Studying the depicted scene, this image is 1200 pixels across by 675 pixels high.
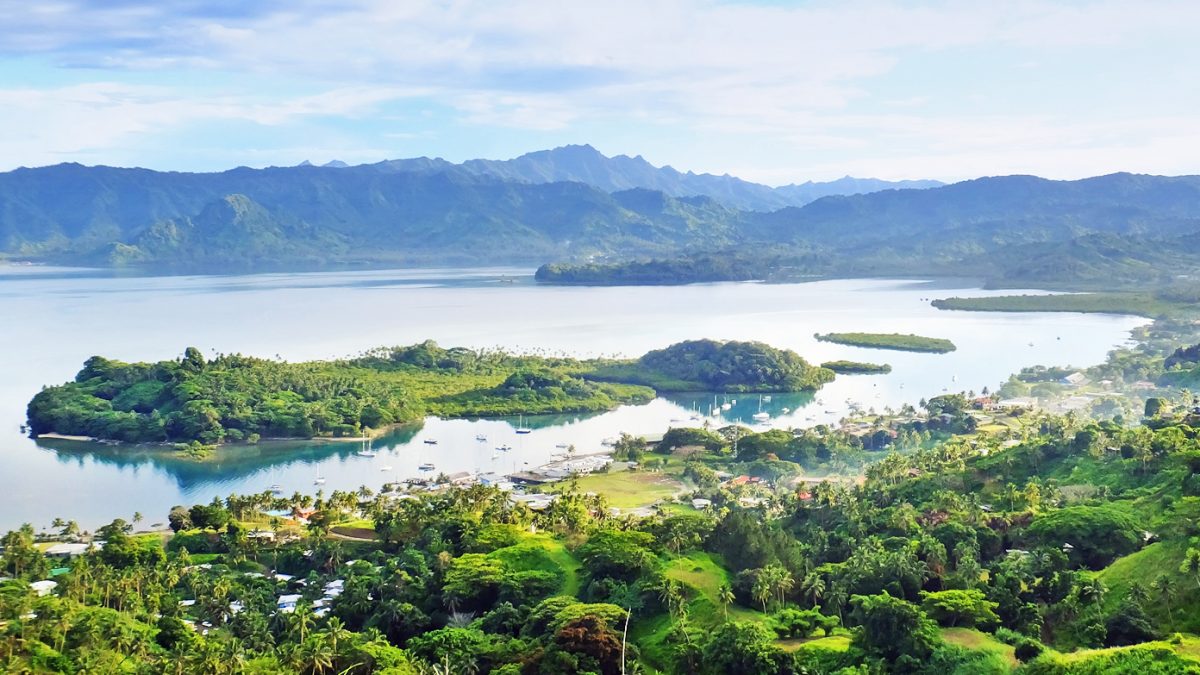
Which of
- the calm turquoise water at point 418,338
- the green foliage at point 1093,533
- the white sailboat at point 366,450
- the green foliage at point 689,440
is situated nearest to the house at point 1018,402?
the calm turquoise water at point 418,338

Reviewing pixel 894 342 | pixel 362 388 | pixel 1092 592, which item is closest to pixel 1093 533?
pixel 1092 592

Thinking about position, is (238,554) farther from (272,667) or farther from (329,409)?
(329,409)

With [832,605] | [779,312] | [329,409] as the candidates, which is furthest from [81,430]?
[779,312]

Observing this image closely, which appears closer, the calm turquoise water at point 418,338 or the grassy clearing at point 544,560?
the grassy clearing at point 544,560

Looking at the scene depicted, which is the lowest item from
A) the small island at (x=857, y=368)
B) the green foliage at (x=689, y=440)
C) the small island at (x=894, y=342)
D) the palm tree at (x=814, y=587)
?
the green foliage at (x=689, y=440)

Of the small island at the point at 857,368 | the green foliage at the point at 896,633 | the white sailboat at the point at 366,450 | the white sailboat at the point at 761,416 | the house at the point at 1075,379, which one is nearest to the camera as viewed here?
the green foliage at the point at 896,633

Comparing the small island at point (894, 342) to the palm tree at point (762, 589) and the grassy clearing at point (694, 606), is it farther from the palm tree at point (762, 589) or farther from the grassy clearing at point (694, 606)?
the palm tree at point (762, 589)
